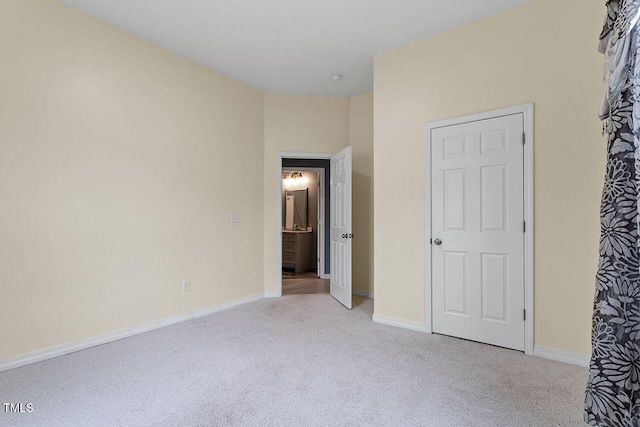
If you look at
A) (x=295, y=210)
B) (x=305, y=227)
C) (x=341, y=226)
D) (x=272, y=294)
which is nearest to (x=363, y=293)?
(x=341, y=226)

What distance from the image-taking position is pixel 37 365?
248 centimetres

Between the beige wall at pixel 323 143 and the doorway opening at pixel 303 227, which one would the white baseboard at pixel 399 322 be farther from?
the doorway opening at pixel 303 227

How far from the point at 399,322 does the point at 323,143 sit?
2.68m

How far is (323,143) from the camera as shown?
4855 millimetres

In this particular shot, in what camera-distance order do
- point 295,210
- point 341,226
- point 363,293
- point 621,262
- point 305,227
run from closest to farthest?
point 621,262 < point 341,226 < point 363,293 < point 305,227 < point 295,210

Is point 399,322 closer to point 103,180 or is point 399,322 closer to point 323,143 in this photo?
point 323,143

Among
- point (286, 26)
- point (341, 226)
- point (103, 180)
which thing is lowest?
point (341, 226)

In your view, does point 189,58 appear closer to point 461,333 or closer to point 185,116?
point 185,116

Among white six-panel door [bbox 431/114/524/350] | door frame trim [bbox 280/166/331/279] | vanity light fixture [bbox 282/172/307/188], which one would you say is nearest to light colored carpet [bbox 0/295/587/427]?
white six-panel door [bbox 431/114/524/350]

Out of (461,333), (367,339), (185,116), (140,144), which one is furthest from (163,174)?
(461,333)

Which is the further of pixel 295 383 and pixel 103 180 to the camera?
pixel 103 180

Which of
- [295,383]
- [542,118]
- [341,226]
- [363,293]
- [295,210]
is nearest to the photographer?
[295,383]

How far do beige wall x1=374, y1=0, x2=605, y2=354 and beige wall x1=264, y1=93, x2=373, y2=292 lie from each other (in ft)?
4.62

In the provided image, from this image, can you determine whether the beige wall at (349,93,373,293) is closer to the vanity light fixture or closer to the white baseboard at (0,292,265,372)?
the white baseboard at (0,292,265,372)
